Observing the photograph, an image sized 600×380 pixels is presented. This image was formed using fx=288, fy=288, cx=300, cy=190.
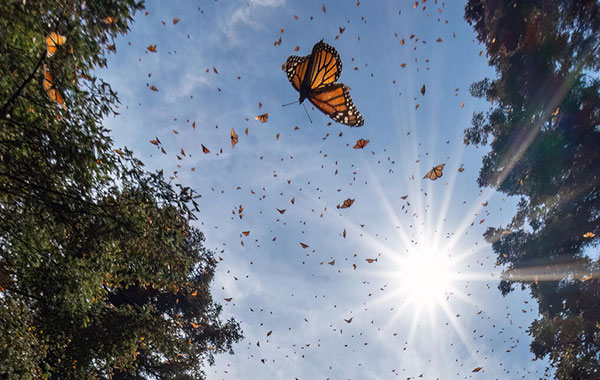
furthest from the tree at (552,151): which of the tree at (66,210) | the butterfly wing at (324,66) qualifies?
the tree at (66,210)

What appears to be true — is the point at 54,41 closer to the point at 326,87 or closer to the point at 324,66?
the point at 326,87

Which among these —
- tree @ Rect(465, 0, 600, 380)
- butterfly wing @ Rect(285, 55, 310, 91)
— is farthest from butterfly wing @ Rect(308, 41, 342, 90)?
tree @ Rect(465, 0, 600, 380)

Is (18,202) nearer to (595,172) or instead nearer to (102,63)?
(102,63)

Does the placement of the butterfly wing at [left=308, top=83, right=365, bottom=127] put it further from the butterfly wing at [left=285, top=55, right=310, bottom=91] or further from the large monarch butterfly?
the butterfly wing at [left=285, top=55, right=310, bottom=91]

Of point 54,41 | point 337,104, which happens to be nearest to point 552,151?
point 337,104

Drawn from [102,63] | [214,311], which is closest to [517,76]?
[102,63]

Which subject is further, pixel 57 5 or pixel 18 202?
pixel 18 202
